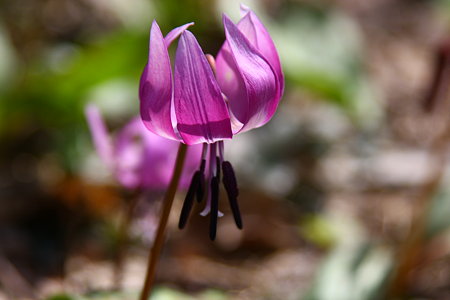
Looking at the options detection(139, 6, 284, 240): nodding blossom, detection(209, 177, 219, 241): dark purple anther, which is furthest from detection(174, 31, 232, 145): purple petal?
detection(209, 177, 219, 241): dark purple anther

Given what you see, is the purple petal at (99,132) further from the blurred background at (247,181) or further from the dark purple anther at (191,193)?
the dark purple anther at (191,193)

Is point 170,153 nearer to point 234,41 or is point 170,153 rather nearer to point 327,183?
point 234,41

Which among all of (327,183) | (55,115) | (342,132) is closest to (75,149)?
(55,115)

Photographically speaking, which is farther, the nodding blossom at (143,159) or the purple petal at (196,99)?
the nodding blossom at (143,159)

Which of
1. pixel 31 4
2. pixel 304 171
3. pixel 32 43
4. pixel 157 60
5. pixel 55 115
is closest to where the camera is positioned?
pixel 157 60

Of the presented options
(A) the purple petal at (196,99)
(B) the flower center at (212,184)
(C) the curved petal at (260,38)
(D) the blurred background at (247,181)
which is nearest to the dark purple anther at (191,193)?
(B) the flower center at (212,184)

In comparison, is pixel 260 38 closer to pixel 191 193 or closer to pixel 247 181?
pixel 191 193

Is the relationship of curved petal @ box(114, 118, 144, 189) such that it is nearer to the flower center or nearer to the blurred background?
the blurred background
